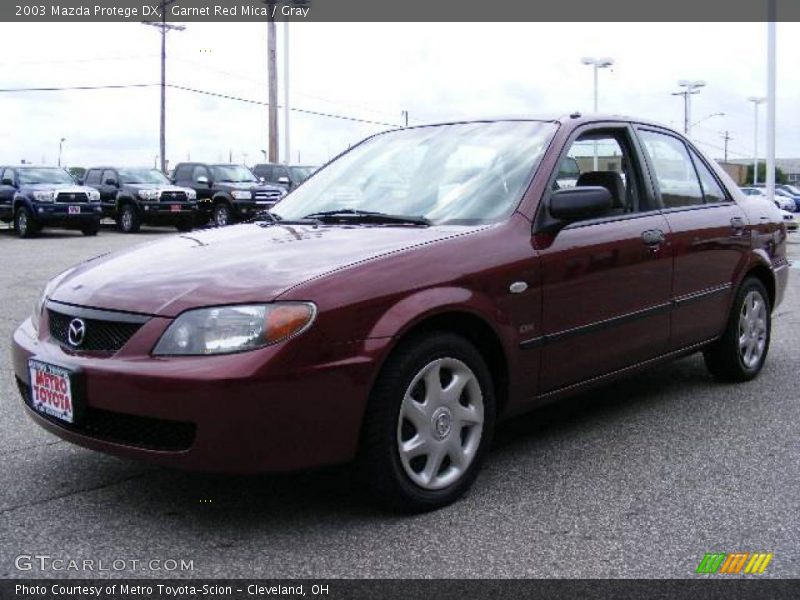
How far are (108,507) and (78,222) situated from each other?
19.0 metres

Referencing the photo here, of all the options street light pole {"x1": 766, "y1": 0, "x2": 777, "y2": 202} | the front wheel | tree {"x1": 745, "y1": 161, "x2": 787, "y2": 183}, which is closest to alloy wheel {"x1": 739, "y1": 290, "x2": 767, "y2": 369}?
street light pole {"x1": 766, "y1": 0, "x2": 777, "y2": 202}

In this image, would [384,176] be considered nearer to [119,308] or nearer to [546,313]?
[546,313]

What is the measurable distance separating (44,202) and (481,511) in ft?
64.5

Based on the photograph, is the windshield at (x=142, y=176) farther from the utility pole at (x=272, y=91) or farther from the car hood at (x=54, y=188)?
the utility pole at (x=272, y=91)

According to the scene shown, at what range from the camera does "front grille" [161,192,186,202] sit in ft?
75.6

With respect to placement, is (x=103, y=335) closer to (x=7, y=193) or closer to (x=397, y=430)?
(x=397, y=430)

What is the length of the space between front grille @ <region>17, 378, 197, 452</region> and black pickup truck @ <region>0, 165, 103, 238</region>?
19.0 meters

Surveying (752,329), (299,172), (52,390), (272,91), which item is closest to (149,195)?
(299,172)

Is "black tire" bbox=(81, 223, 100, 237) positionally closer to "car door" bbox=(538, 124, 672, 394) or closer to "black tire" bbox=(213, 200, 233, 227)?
"black tire" bbox=(213, 200, 233, 227)

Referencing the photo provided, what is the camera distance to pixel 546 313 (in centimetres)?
389

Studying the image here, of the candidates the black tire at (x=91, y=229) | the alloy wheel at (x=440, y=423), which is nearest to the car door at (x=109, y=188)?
the black tire at (x=91, y=229)

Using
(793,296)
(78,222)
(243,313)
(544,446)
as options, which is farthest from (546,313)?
(78,222)

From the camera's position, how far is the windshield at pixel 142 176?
24031 mm

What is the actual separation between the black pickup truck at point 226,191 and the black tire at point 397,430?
20056mm
